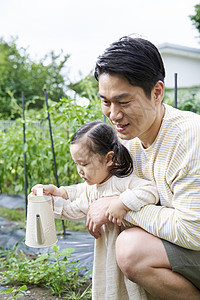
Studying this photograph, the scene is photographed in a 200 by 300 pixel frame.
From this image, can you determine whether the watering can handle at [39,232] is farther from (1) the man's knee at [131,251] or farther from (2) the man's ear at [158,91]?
(2) the man's ear at [158,91]

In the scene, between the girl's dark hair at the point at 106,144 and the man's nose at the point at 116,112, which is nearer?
the man's nose at the point at 116,112

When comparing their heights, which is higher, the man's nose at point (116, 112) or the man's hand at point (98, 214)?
the man's nose at point (116, 112)

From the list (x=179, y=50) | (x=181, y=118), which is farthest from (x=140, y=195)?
(x=179, y=50)

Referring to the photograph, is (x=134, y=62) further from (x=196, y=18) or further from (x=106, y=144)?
(x=196, y=18)

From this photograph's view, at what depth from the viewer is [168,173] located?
1183 mm

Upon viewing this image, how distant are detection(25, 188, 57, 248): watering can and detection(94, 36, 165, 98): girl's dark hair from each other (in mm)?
591

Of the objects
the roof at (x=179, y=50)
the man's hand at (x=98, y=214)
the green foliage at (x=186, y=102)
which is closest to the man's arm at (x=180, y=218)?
the man's hand at (x=98, y=214)

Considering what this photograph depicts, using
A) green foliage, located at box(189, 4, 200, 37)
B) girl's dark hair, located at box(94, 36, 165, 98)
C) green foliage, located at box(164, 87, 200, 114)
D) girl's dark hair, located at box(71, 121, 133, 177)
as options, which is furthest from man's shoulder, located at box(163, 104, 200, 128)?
green foliage, located at box(189, 4, 200, 37)

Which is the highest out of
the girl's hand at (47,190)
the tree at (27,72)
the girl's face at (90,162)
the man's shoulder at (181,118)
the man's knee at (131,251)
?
the tree at (27,72)

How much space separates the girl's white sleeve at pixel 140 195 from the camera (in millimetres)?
1212

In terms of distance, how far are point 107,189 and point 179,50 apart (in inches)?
469

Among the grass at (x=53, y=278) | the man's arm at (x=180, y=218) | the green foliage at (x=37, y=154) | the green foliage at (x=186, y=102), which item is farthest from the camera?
the green foliage at (x=186, y=102)

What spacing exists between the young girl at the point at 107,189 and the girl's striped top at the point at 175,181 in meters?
0.06

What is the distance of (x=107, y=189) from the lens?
1.38 meters
